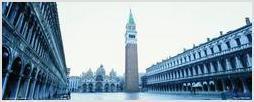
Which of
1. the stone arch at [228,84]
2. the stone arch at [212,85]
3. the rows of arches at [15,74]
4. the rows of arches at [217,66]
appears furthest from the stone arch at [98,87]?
the rows of arches at [15,74]

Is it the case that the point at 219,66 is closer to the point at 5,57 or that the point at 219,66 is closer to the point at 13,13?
the point at 13,13

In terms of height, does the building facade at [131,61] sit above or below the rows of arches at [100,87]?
above

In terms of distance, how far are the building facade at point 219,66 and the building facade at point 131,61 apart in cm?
1807

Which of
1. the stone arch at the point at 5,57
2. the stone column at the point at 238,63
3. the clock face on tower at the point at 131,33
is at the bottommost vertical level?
the stone arch at the point at 5,57

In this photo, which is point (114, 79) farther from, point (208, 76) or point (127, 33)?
point (208, 76)

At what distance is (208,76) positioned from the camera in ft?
86.8

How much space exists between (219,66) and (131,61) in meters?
33.9

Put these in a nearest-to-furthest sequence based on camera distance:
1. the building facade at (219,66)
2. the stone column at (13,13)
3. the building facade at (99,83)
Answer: the stone column at (13,13) → the building facade at (219,66) → the building facade at (99,83)

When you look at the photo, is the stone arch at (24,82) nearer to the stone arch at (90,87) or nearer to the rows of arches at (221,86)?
the rows of arches at (221,86)

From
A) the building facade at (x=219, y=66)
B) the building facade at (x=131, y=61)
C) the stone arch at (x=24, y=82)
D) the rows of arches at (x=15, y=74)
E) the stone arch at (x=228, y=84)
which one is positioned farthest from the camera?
the building facade at (x=131, y=61)

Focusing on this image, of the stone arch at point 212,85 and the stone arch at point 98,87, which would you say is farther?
the stone arch at point 98,87

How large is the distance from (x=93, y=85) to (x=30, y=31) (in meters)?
65.8

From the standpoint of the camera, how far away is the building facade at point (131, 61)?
54188 millimetres

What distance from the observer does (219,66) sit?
80.9ft
